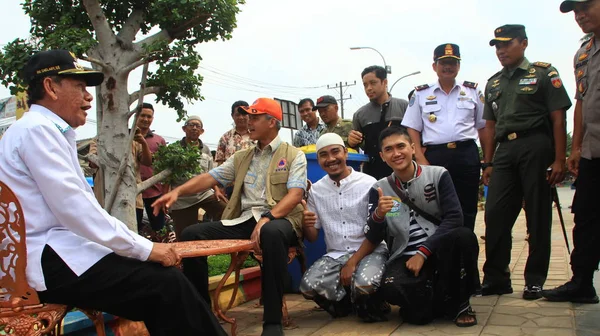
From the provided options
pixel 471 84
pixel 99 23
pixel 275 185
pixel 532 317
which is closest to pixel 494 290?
pixel 532 317

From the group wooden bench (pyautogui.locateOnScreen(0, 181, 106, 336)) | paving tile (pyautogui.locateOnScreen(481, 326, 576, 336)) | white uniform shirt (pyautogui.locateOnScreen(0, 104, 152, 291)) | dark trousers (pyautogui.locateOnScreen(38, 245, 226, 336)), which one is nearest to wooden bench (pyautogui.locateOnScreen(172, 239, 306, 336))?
dark trousers (pyautogui.locateOnScreen(38, 245, 226, 336))

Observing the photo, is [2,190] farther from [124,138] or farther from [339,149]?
[124,138]

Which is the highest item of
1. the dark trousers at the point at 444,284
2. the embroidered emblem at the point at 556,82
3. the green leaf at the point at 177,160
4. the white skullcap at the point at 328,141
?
the embroidered emblem at the point at 556,82

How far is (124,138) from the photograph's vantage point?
15.4ft

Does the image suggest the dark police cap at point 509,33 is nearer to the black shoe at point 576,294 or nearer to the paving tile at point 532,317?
the black shoe at point 576,294

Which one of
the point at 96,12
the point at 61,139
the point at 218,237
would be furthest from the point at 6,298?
the point at 96,12

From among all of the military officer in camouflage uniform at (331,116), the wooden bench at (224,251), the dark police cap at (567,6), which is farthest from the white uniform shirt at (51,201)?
the military officer in camouflage uniform at (331,116)

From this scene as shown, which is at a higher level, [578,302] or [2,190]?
[2,190]

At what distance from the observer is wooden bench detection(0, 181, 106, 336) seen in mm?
1919

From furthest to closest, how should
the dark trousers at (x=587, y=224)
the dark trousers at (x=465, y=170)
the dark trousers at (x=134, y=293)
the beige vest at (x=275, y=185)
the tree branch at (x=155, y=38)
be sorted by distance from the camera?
the tree branch at (x=155, y=38)
the dark trousers at (x=465, y=170)
the beige vest at (x=275, y=185)
the dark trousers at (x=587, y=224)
the dark trousers at (x=134, y=293)

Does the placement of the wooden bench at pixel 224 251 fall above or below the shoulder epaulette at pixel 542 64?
below

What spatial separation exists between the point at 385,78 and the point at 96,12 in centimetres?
274

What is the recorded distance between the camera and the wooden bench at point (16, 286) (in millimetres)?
1919

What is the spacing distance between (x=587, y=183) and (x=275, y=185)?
2.17 metres
